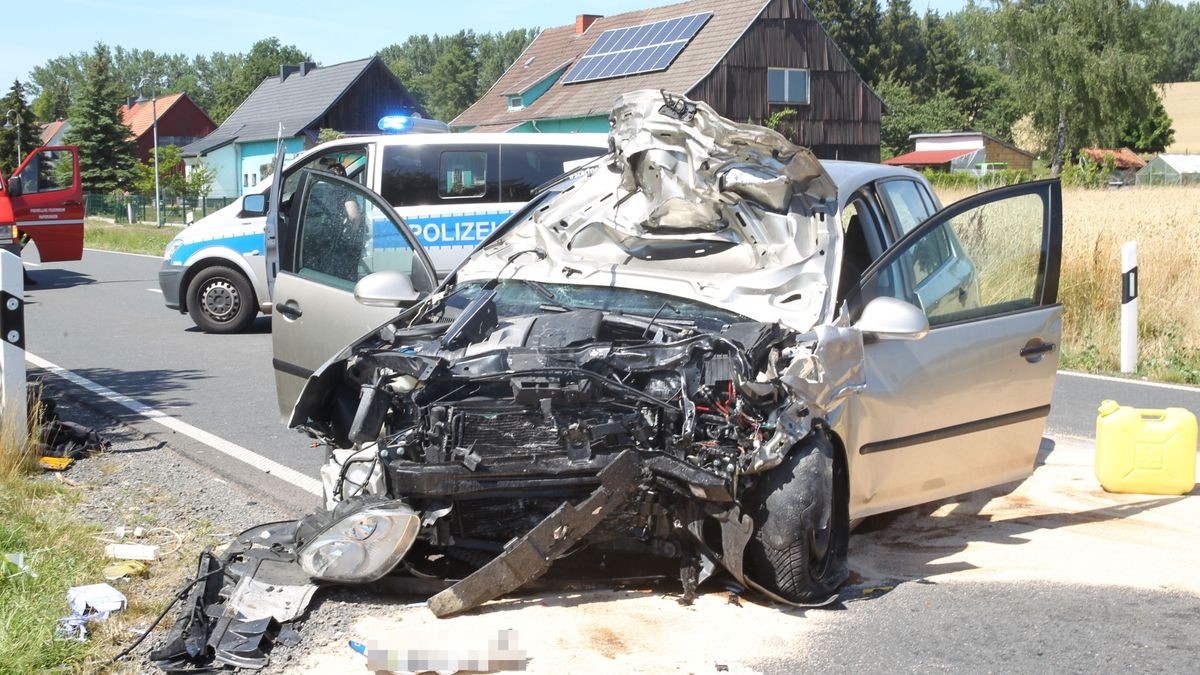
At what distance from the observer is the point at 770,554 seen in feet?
14.8

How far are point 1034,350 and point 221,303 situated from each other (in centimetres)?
990

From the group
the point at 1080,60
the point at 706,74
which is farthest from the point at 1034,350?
the point at 1080,60

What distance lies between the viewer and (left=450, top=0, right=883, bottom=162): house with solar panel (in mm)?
46750

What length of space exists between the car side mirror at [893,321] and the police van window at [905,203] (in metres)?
1.27

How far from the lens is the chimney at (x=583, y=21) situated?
5684 centimetres

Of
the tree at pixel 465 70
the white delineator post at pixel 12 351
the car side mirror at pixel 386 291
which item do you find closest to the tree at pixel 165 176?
the white delineator post at pixel 12 351

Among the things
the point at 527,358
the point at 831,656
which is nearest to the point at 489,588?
the point at 527,358

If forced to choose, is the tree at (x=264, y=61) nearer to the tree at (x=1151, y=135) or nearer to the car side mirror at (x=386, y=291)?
the tree at (x=1151, y=135)

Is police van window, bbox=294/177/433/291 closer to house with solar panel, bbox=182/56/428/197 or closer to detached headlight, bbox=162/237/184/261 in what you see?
detached headlight, bbox=162/237/184/261

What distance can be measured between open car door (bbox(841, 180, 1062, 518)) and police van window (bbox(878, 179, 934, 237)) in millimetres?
439

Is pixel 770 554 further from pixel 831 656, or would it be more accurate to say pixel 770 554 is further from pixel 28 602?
pixel 28 602

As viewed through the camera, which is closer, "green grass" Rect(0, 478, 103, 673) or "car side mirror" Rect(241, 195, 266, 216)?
"green grass" Rect(0, 478, 103, 673)

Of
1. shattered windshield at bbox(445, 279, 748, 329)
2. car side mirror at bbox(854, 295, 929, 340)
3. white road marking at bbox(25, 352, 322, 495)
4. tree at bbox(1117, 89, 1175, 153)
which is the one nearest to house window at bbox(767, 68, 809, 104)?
tree at bbox(1117, 89, 1175, 153)

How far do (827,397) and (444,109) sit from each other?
142712 millimetres
